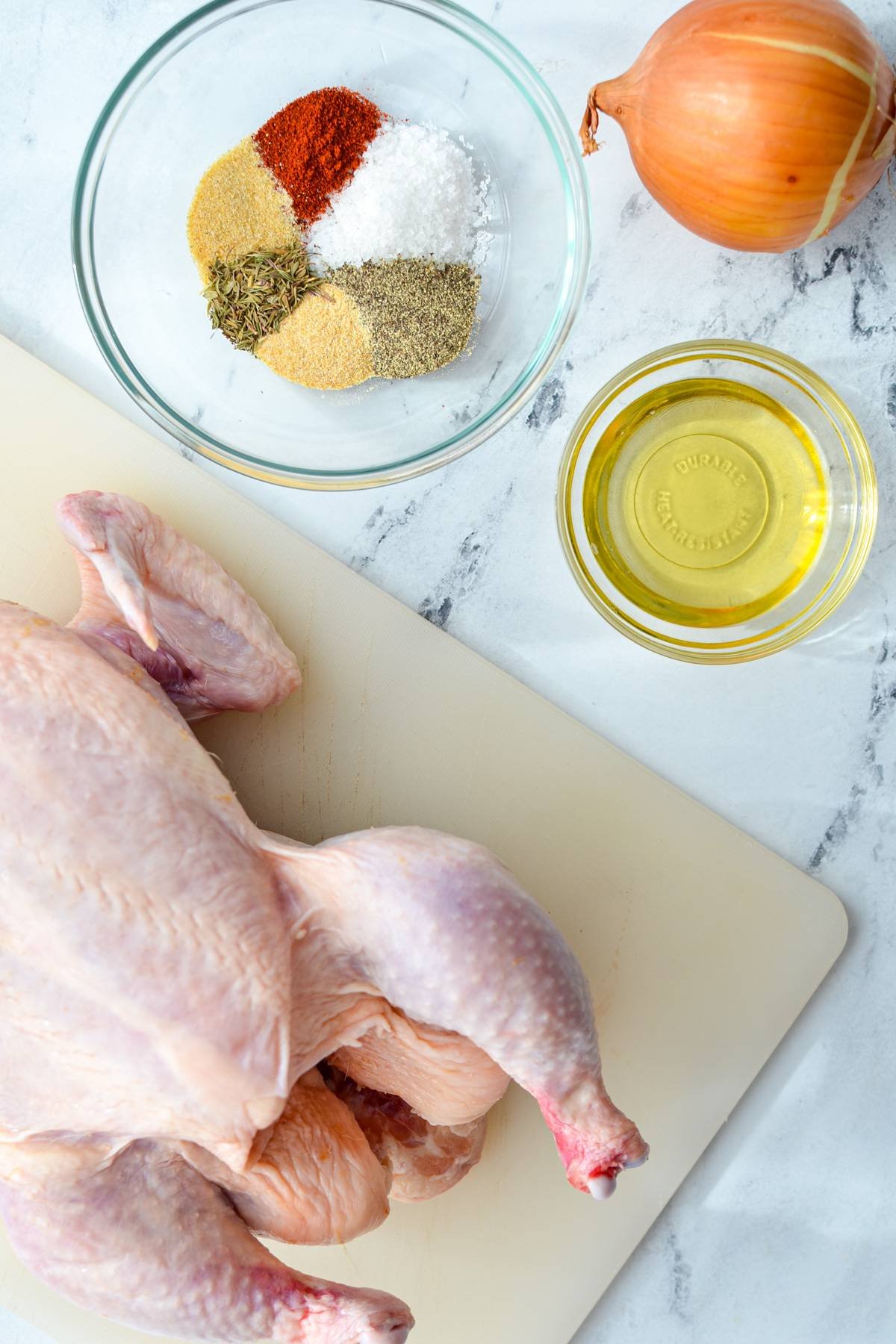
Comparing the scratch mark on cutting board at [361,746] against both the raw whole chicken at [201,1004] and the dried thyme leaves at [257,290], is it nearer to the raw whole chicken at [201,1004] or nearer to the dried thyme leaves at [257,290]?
the raw whole chicken at [201,1004]

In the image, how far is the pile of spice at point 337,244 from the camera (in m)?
1.14

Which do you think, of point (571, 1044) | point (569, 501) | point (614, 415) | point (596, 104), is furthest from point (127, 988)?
point (596, 104)

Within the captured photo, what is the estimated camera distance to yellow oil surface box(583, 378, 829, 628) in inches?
47.1

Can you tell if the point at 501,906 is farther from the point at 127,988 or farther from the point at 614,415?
the point at 614,415

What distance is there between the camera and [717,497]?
3.94ft

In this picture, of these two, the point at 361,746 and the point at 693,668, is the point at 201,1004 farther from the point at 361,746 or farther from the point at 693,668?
the point at 693,668

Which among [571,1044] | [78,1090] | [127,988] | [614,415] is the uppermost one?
[614,415]

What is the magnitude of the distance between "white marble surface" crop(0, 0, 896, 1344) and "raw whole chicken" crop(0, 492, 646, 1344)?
1.03 feet

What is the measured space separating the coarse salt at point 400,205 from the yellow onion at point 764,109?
0.19 metres

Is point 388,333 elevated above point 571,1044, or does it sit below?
above

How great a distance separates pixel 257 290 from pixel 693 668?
646 millimetres

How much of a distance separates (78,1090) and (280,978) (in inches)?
8.1

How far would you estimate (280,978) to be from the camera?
0.95 meters

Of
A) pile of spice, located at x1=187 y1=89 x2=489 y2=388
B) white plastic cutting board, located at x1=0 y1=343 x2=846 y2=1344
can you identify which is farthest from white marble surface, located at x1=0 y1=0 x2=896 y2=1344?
pile of spice, located at x1=187 y1=89 x2=489 y2=388
